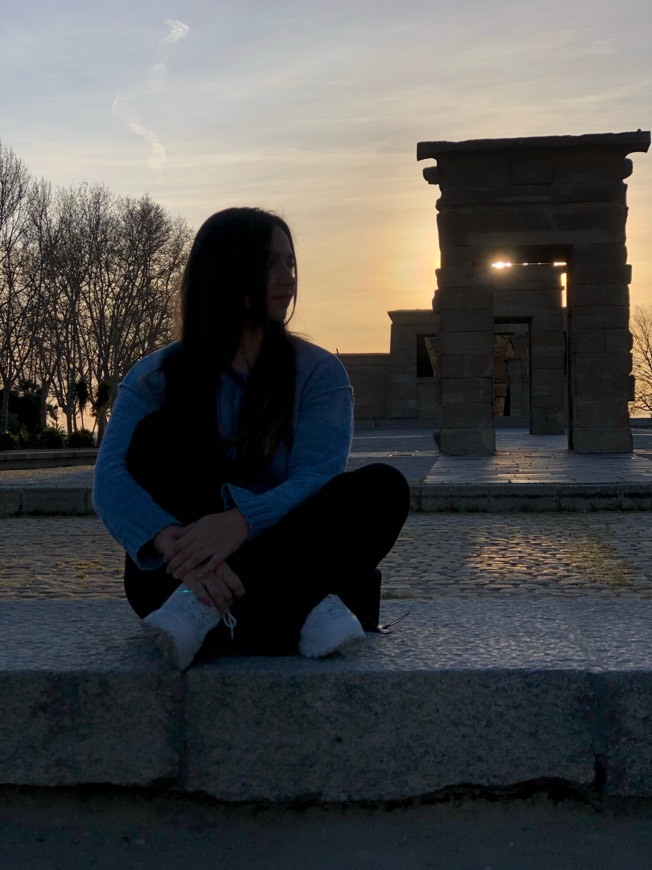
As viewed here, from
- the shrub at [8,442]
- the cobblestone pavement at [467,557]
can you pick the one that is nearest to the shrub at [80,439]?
the shrub at [8,442]

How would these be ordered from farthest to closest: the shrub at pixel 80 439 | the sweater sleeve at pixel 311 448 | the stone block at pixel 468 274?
the shrub at pixel 80 439 → the stone block at pixel 468 274 → the sweater sleeve at pixel 311 448

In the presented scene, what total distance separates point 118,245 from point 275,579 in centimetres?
4578

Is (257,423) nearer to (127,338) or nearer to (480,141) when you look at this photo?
(480,141)

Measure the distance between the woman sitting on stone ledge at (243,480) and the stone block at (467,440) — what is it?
1598 cm

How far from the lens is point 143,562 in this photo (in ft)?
10.4

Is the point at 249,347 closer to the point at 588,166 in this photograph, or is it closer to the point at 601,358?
the point at 601,358

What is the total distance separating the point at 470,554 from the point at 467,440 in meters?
11.6

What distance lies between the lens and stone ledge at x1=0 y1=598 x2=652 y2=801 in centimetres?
281

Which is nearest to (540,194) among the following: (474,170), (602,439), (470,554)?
(474,170)

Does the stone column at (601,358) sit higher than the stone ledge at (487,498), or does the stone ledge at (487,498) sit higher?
the stone column at (601,358)

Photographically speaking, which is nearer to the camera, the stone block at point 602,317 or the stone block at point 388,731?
the stone block at point 388,731

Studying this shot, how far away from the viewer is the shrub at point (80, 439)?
134ft

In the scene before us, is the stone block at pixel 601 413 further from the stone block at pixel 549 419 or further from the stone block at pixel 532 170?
the stone block at pixel 549 419

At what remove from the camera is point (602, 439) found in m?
19.2
